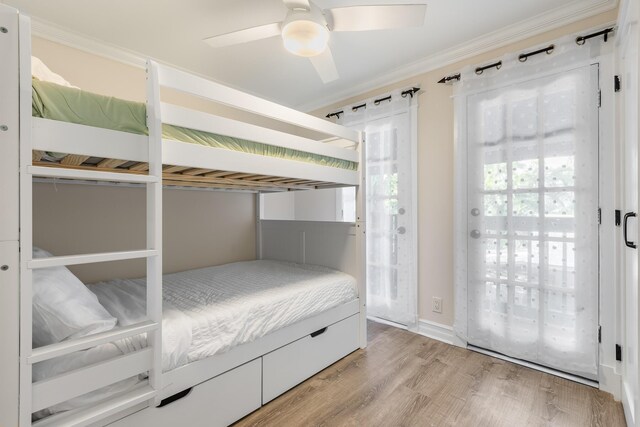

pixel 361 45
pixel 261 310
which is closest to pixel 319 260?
pixel 261 310

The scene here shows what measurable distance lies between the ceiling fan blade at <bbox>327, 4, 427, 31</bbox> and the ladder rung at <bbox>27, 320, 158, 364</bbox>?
64.5 inches

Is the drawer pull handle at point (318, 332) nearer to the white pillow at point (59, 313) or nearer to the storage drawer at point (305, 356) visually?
the storage drawer at point (305, 356)

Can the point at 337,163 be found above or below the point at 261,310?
above

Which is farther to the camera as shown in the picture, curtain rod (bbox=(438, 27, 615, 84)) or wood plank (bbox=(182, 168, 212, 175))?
Answer: curtain rod (bbox=(438, 27, 615, 84))

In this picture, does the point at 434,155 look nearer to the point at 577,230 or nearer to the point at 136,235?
the point at 577,230

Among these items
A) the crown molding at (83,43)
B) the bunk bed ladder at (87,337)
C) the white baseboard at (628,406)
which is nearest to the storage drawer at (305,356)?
the bunk bed ladder at (87,337)

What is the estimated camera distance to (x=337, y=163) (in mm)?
2084

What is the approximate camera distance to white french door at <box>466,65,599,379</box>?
1.80m

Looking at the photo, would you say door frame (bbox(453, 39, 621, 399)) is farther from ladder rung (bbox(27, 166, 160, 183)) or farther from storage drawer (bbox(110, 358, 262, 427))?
ladder rung (bbox(27, 166, 160, 183))

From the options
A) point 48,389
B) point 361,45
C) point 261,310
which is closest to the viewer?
point 48,389

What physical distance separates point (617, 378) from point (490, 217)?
113 centimetres

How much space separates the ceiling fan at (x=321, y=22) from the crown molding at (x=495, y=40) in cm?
107

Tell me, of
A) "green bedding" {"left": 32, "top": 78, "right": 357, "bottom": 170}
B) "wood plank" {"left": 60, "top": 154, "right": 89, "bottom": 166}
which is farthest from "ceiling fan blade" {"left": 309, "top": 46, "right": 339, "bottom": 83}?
"wood plank" {"left": 60, "top": 154, "right": 89, "bottom": 166}

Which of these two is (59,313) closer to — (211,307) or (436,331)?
(211,307)
